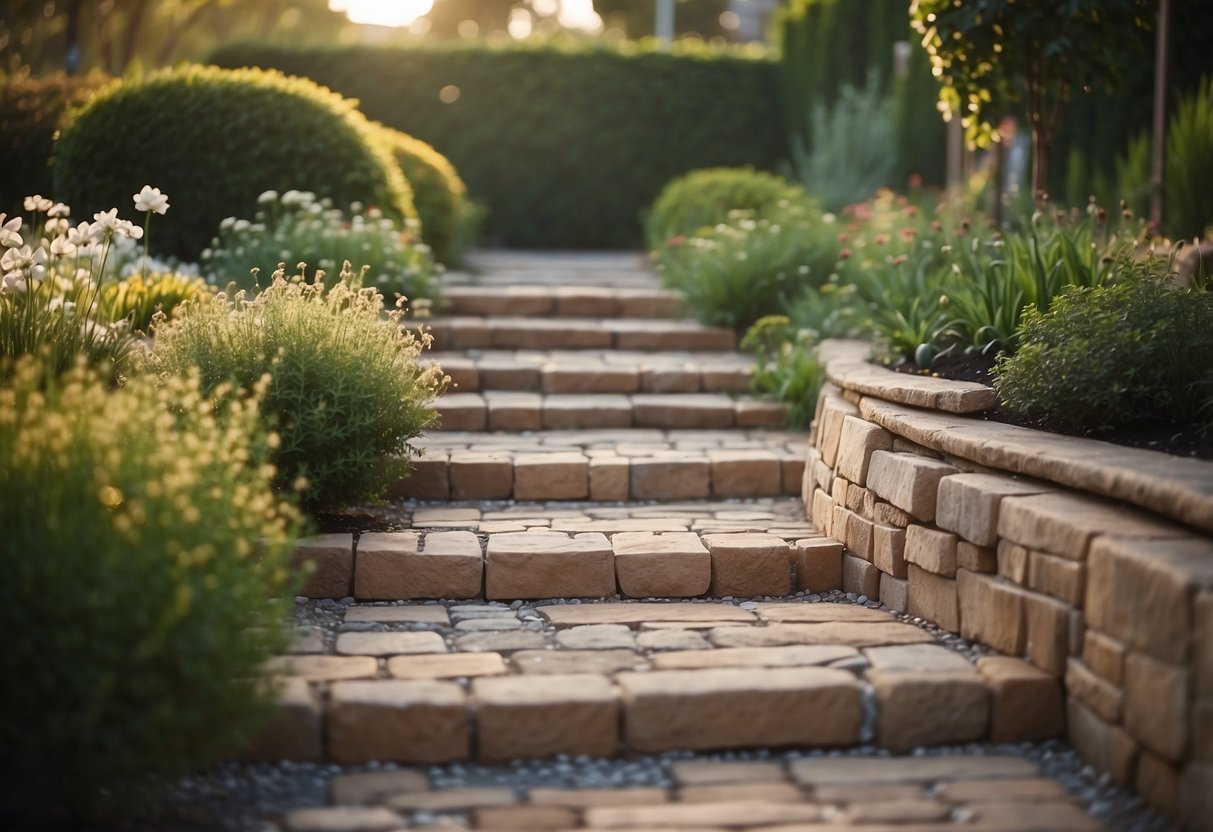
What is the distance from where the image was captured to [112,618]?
2508 mm

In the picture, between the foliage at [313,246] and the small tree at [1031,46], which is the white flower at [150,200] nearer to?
the foliage at [313,246]

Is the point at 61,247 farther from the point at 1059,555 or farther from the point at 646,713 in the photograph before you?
the point at 1059,555

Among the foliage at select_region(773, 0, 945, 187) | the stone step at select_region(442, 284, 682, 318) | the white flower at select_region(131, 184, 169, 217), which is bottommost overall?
the stone step at select_region(442, 284, 682, 318)

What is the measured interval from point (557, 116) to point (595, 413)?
7.27 metres

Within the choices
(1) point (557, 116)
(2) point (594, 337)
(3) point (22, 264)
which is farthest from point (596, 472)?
(1) point (557, 116)

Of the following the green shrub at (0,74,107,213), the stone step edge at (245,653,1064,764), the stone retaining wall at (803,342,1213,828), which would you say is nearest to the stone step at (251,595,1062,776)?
the stone step edge at (245,653,1064,764)

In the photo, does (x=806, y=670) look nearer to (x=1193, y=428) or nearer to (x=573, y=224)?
(x=1193, y=428)

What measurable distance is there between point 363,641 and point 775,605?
1.31 metres

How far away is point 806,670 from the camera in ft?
10.7

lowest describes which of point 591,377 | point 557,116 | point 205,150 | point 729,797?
point 729,797

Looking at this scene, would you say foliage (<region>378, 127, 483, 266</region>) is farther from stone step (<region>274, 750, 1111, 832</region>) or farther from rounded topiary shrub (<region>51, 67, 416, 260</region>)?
stone step (<region>274, 750, 1111, 832</region>)

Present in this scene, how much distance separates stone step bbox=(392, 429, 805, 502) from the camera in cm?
485

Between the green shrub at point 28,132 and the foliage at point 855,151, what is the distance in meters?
5.84

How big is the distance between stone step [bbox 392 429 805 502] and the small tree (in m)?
1.99
